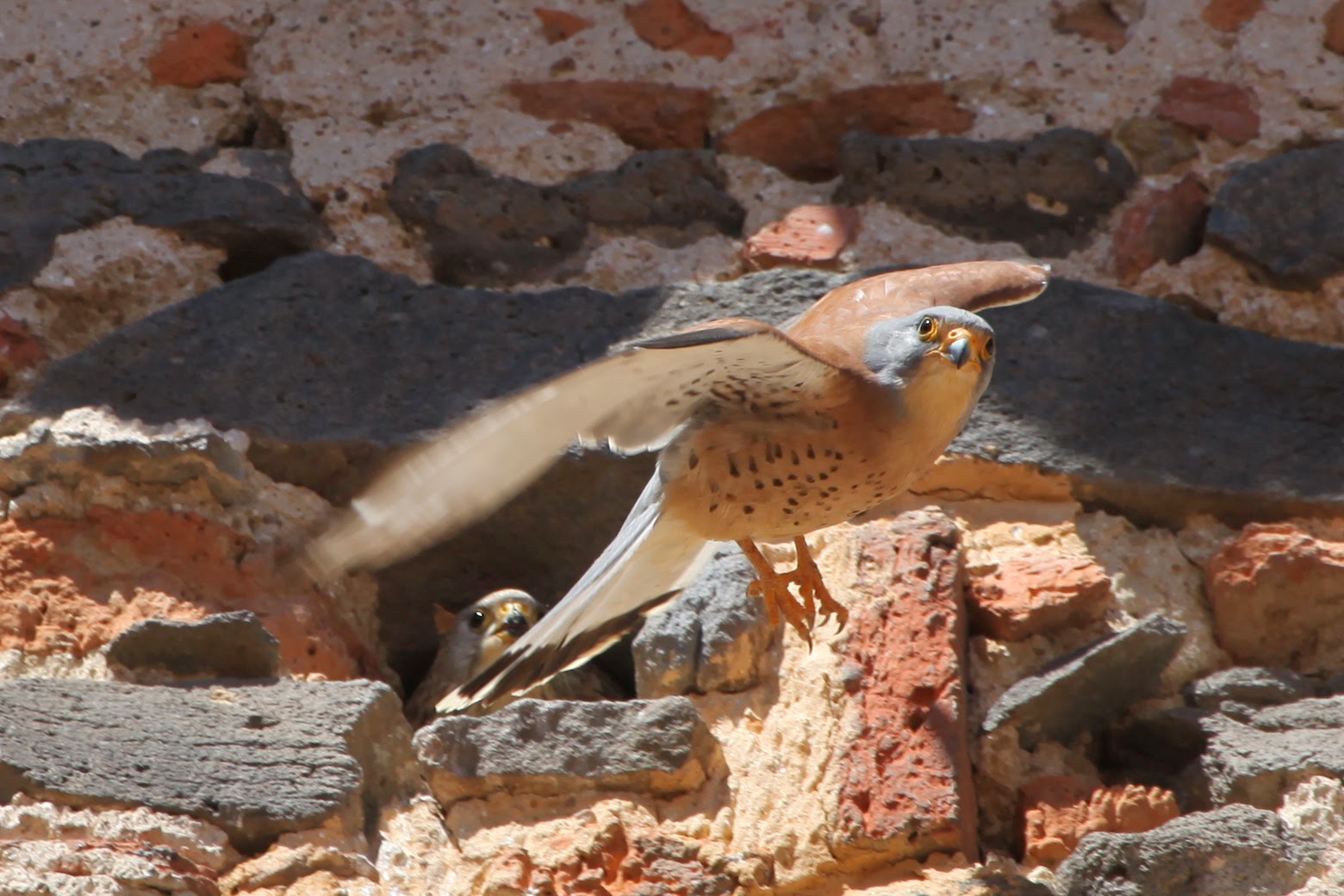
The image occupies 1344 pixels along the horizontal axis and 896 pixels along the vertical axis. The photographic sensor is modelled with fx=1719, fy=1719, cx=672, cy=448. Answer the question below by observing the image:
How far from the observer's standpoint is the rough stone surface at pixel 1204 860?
2381 mm

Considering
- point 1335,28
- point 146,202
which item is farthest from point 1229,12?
point 146,202

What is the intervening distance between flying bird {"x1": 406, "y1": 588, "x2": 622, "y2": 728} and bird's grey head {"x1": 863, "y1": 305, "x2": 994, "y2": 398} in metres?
1.09

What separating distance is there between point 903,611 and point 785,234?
95 centimetres

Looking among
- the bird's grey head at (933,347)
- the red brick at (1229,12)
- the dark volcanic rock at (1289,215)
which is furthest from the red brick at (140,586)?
the red brick at (1229,12)

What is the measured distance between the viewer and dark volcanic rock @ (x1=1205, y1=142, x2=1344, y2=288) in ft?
10.9

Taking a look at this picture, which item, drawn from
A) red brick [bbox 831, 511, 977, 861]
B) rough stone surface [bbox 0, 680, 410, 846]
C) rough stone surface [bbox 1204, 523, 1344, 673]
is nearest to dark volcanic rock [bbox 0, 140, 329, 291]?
rough stone surface [bbox 0, 680, 410, 846]

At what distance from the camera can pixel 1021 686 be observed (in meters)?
2.76

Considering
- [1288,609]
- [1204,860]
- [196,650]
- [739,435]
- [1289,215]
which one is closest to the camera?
[1204,860]

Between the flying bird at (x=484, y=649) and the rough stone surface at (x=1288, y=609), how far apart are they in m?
1.25

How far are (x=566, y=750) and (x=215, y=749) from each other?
536 millimetres

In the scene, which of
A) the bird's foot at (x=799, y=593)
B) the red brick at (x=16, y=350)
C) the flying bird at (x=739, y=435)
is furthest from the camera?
the red brick at (x=16, y=350)

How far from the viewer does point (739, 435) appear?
268 centimetres

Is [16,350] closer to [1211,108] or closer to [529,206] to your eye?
[529,206]

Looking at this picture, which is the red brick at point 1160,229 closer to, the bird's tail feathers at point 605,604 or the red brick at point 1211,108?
the red brick at point 1211,108
